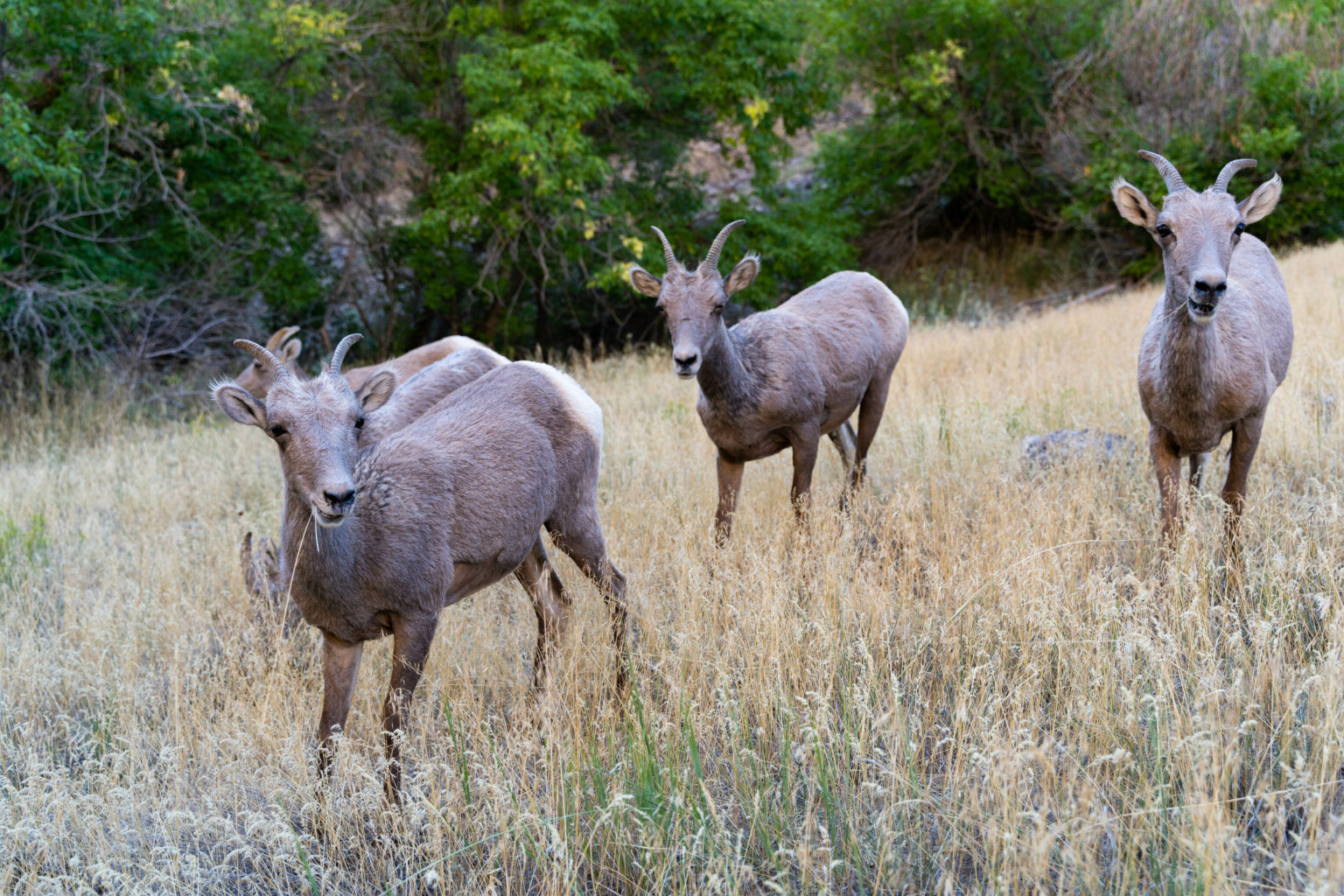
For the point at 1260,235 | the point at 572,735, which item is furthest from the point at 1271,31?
the point at 572,735

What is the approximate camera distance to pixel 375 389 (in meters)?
4.12

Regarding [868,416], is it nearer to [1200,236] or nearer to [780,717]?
[1200,236]

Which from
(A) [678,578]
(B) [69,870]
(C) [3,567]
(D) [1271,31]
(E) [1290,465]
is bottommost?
(C) [3,567]

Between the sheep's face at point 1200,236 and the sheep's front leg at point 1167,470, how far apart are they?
27.4 inches

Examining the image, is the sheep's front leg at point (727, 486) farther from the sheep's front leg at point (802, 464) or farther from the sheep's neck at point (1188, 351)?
the sheep's neck at point (1188, 351)

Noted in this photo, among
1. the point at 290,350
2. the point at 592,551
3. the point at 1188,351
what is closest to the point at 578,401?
the point at 592,551

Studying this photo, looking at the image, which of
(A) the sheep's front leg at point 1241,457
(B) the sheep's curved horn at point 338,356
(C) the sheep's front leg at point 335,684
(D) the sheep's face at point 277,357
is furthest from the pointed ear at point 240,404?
(A) the sheep's front leg at point 1241,457

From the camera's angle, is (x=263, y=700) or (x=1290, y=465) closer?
(x=263, y=700)

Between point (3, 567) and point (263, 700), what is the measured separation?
3.63 metres

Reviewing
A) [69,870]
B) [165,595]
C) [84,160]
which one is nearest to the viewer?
[69,870]

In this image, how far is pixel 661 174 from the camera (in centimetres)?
1911

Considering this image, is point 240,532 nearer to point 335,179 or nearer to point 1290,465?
point 1290,465

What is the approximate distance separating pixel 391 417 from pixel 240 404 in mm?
1918

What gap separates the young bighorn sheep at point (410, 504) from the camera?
12.1 feet
